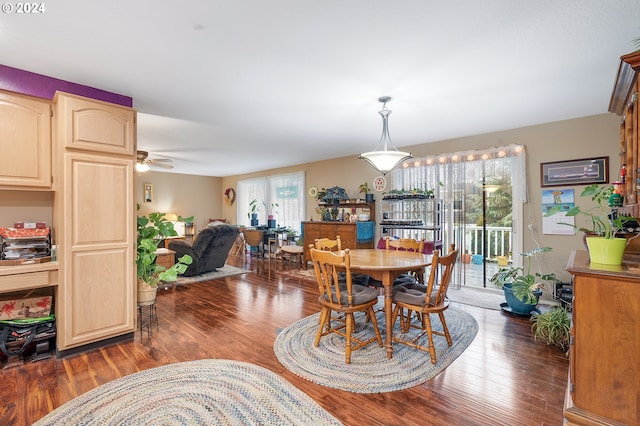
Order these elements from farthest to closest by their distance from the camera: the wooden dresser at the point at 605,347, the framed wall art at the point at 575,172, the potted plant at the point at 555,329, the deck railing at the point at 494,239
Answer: the deck railing at the point at 494,239 → the framed wall art at the point at 575,172 → the potted plant at the point at 555,329 → the wooden dresser at the point at 605,347

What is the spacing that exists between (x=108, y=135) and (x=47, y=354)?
199cm

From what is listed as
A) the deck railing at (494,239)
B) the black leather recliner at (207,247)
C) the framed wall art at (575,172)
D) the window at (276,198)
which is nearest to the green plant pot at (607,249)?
the framed wall art at (575,172)

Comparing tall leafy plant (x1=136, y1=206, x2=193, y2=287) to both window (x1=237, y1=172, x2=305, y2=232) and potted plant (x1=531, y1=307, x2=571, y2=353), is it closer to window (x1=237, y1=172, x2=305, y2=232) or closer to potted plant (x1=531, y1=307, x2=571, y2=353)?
potted plant (x1=531, y1=307, x2=571, y2=353)

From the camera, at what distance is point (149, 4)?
5.43 ft

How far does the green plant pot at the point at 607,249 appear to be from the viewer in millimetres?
1606

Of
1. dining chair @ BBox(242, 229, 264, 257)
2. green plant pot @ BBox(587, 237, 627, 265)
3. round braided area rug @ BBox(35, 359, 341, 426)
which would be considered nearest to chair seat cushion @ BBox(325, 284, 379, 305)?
round braided area rug @ BBox(35, 359, 341, 426)

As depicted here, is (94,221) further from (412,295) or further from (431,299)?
(431,299)

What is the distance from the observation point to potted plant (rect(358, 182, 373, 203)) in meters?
5.65

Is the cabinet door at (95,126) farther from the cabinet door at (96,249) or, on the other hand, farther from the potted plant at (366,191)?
the potted plant at (366,191)

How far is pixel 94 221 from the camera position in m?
2.59

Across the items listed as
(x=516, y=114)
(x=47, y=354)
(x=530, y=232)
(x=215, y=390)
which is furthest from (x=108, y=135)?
(x=530, y=232)

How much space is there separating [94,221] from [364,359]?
2.66 meters

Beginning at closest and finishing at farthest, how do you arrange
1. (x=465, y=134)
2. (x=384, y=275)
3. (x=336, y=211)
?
(x=384, y=275) → (x=465, y=134) → (x=336, y=211)

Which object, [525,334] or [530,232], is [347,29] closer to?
[525,334]
